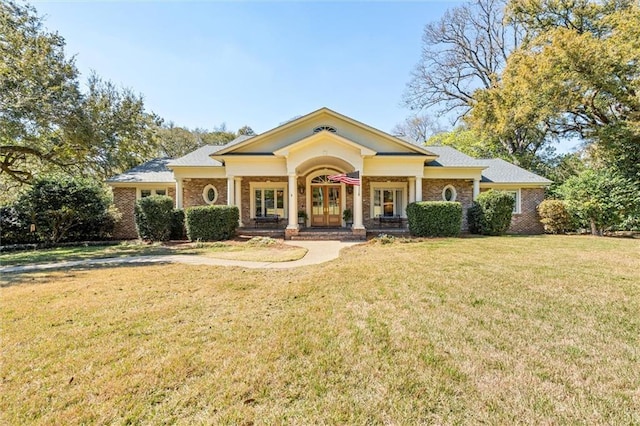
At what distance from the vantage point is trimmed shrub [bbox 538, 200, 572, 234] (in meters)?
15.1

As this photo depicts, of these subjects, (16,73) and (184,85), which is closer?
(16,73)

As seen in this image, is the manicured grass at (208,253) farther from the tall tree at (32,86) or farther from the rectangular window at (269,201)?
the tall tree at (32,86)

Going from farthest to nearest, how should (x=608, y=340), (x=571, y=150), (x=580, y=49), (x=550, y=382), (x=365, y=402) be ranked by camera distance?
(x=571, y=150) < (x=580, y=49) < (x=608, y=340) < (x=550, y=382) < (x=365, y=402)

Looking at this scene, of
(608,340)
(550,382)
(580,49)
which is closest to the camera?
(550,382)

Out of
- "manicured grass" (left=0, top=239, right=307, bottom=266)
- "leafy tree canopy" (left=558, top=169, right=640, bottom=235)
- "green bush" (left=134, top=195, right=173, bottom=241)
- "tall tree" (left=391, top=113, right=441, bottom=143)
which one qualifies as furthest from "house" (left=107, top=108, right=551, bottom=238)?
"tall tree" (left=391, top=113, right=441, bottom=143)

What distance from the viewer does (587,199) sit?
1405 cm

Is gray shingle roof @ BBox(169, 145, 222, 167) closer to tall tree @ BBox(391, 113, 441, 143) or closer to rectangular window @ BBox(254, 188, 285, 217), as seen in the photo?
rectangular window @ BBox(254, 188, 285, 217)

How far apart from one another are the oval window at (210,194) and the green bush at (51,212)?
501cm

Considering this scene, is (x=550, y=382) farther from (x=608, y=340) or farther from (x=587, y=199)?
(x=587, y=199)

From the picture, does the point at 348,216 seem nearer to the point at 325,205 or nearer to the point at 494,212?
the point at 325,205

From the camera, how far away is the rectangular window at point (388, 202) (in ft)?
55.1

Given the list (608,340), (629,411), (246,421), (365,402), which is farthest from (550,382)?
(246,421)

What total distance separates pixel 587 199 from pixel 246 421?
18.3 meters

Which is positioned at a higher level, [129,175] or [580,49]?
[580,49]
